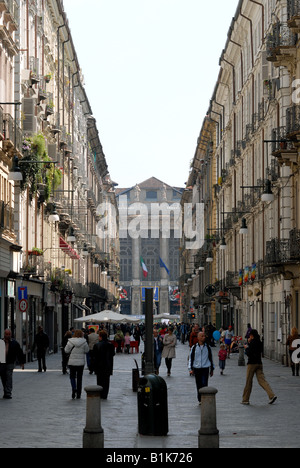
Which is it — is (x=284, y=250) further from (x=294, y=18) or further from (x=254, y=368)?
(x=254, y=368)

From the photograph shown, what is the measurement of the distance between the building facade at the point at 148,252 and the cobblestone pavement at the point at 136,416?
13335 centimetres

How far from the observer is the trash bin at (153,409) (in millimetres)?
16234

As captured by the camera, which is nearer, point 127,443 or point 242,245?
point 127,443

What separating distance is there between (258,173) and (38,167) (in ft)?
39.8

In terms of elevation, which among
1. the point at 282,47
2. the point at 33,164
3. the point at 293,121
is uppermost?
the point at 282,47

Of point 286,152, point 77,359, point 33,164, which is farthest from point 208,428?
point 33,164

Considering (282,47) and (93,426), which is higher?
(282,47)

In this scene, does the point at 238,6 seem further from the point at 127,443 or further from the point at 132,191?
the point at 132,191

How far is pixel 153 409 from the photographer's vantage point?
1630cm

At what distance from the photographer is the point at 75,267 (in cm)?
7119

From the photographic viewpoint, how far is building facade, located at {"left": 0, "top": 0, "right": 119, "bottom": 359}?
3766 centimetres

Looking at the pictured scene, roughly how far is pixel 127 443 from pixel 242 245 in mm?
42606

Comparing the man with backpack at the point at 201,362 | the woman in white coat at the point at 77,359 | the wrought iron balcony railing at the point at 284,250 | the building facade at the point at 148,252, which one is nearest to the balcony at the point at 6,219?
the wrought iron balcony railing at the point at 284,250
